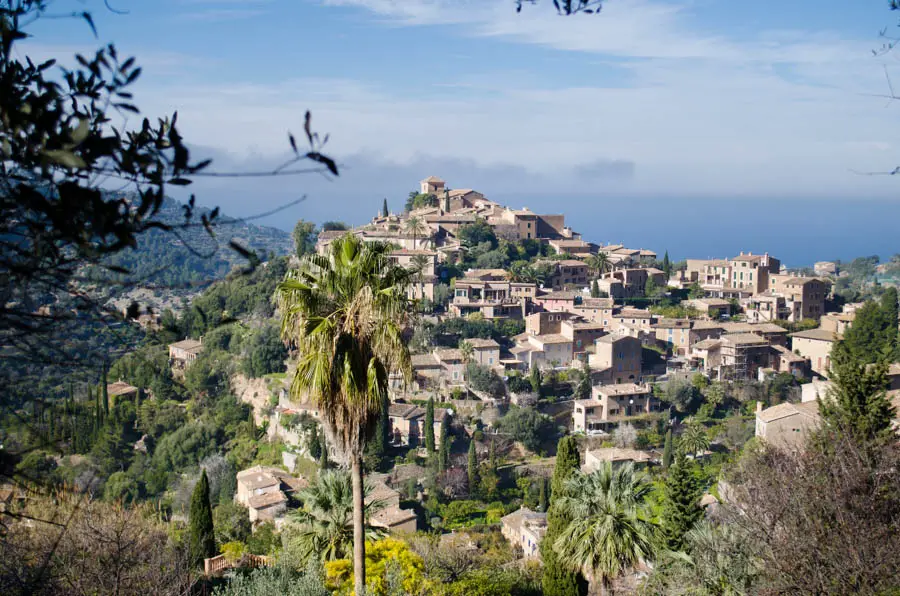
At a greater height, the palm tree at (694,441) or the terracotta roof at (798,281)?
the terracotta roof at (798,281)

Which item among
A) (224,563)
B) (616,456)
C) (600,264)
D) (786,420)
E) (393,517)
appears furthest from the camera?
(600,264)

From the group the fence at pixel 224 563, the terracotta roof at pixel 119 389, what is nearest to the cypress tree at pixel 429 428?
the terracotta roof at pixel 119 389

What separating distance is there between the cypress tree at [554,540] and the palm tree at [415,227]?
41868mm

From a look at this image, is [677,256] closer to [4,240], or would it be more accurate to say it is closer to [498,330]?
[498,330]

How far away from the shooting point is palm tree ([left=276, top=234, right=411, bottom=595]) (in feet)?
21.3

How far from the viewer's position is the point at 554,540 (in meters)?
12.8

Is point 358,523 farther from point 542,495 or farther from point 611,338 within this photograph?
point 611,338

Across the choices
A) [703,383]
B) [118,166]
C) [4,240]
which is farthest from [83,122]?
[703,383]

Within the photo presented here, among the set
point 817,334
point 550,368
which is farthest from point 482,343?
point 817,334

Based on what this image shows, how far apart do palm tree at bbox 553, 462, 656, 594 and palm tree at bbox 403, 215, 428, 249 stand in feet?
144

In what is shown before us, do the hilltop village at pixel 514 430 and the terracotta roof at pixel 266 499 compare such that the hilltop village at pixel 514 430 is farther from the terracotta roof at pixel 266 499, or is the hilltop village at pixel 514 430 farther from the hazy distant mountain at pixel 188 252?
the hazy distant mountain at pixel 188 252

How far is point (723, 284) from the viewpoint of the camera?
5625cm

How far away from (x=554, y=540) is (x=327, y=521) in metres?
5.38

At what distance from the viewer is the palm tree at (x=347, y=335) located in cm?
649
